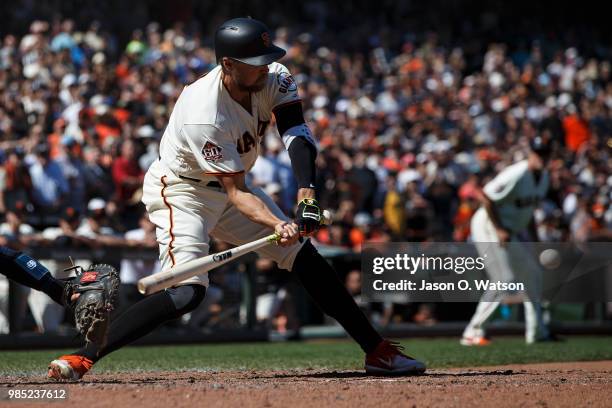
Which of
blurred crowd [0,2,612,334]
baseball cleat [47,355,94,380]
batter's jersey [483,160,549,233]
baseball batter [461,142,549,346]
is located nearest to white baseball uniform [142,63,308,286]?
baseball cleat [47,355,94,380]

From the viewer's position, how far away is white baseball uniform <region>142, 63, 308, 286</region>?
17.3 ft

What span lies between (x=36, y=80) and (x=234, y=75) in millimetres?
8341

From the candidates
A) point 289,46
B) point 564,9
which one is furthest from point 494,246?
point 564,9

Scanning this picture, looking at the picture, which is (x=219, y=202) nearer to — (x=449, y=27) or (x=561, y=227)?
(x=561, y=227)

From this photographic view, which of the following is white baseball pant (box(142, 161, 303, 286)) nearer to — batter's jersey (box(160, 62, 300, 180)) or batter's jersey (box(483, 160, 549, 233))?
batter's jersey (box(160, 62, 300, 180))

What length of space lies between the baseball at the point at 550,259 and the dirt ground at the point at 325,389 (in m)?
2.70

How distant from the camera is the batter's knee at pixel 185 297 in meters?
5.25

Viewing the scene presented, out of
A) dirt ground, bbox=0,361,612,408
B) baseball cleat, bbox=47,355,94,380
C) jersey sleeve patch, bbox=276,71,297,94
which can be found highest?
jersey sleeve patch, bbox=276,71,297,94

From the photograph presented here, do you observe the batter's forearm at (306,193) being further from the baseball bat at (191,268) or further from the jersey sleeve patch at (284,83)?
the jersey sleeve patch at (284,83)

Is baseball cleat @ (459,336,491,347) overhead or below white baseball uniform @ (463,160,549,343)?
below

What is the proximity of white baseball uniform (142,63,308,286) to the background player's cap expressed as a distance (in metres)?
0.20

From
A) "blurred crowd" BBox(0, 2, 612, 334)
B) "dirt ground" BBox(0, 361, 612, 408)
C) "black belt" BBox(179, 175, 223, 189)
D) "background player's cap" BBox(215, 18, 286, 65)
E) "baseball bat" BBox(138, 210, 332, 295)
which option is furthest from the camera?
"blurred crowd" BBox(0, 2, 612, 334)

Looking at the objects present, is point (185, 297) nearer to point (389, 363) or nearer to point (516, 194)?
point (389, 363)

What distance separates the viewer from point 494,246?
823cm
